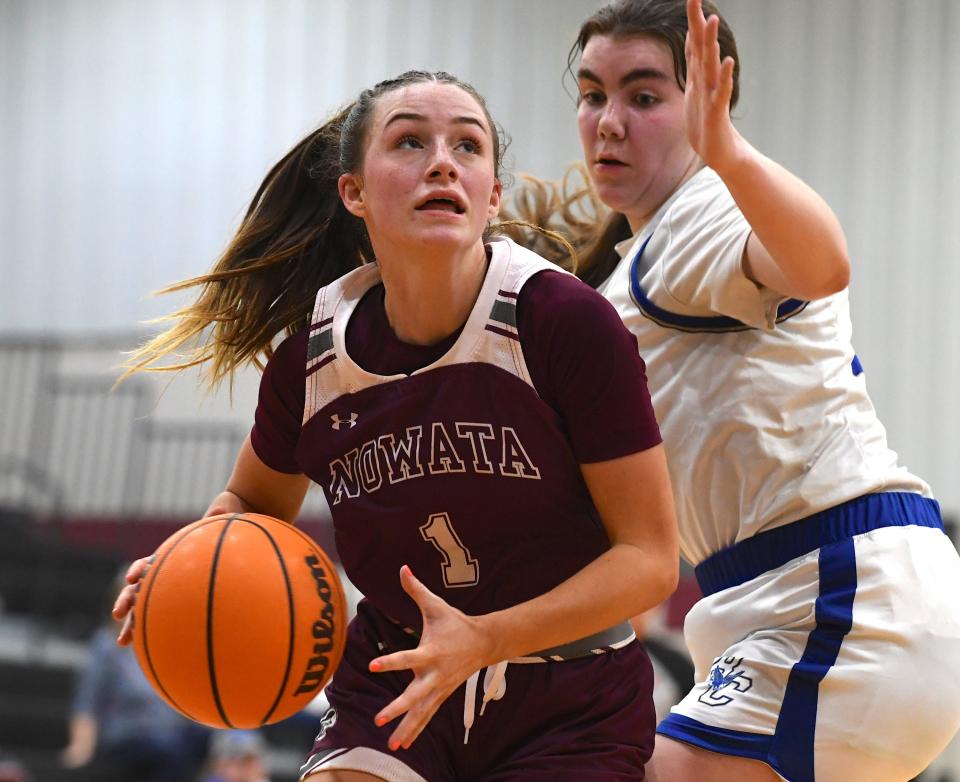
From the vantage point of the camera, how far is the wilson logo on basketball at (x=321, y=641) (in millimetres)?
2393

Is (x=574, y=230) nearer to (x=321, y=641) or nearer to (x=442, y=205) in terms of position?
(x=442, y=205)

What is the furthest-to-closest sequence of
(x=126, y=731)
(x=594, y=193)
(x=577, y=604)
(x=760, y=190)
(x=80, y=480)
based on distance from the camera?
(x=80, y=480) → (x=126, y=731) → (x=594, y=193) → (x=760, y=190) → (x=577, y=604)

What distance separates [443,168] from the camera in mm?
2316

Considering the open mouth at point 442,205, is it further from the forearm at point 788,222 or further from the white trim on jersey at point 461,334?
the forearm at point 788,222

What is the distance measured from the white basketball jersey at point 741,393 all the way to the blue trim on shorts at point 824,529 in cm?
2

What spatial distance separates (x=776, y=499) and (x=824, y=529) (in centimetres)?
11

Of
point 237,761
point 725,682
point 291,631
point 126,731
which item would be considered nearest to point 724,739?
point 725,682

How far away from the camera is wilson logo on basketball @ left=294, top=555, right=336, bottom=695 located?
2.39m

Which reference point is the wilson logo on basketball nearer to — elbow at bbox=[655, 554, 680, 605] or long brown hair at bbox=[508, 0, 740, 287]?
elbow at bbox=[655, 554, 680, 605]

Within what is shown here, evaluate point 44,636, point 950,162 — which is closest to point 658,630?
point 950,162

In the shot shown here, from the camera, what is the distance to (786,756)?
246cm

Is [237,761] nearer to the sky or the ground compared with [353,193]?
nearer to the ground

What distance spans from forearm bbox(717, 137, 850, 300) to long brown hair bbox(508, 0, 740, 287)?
1.21ft

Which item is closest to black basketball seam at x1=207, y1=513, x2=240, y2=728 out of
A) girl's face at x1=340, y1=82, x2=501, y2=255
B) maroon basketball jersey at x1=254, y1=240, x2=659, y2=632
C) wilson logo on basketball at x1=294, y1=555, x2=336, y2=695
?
wilson logo on basketball at x1=294, y1=555, x2=336, y2=695
